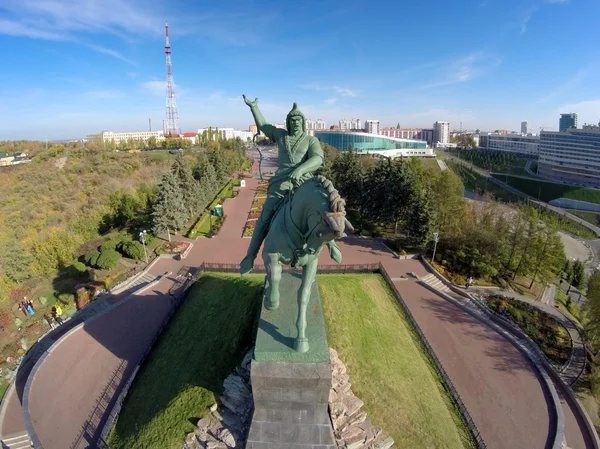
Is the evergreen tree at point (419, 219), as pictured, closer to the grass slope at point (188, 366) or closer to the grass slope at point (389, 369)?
the grass slope at point (389, 369)

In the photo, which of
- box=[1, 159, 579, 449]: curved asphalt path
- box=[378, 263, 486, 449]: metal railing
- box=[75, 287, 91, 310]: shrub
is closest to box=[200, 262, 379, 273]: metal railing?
box=[1, 159, 579, 449]: curved asphalt path

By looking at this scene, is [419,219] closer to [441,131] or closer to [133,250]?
[133,250]

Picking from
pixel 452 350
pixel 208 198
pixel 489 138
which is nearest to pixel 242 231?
pixel 208 198

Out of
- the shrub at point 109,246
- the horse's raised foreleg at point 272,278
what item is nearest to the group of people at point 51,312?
the shrub at point 109,246

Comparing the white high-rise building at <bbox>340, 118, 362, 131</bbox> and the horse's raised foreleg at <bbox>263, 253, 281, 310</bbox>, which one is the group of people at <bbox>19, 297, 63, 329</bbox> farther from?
the white high-rise building at <bbox>340, 118, 362, 131</bbox>

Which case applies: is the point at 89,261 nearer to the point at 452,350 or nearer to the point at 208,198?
the point at 208,198

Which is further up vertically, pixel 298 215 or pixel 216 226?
pixel 298 215

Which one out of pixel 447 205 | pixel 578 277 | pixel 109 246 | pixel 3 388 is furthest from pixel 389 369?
pixel 578 277
